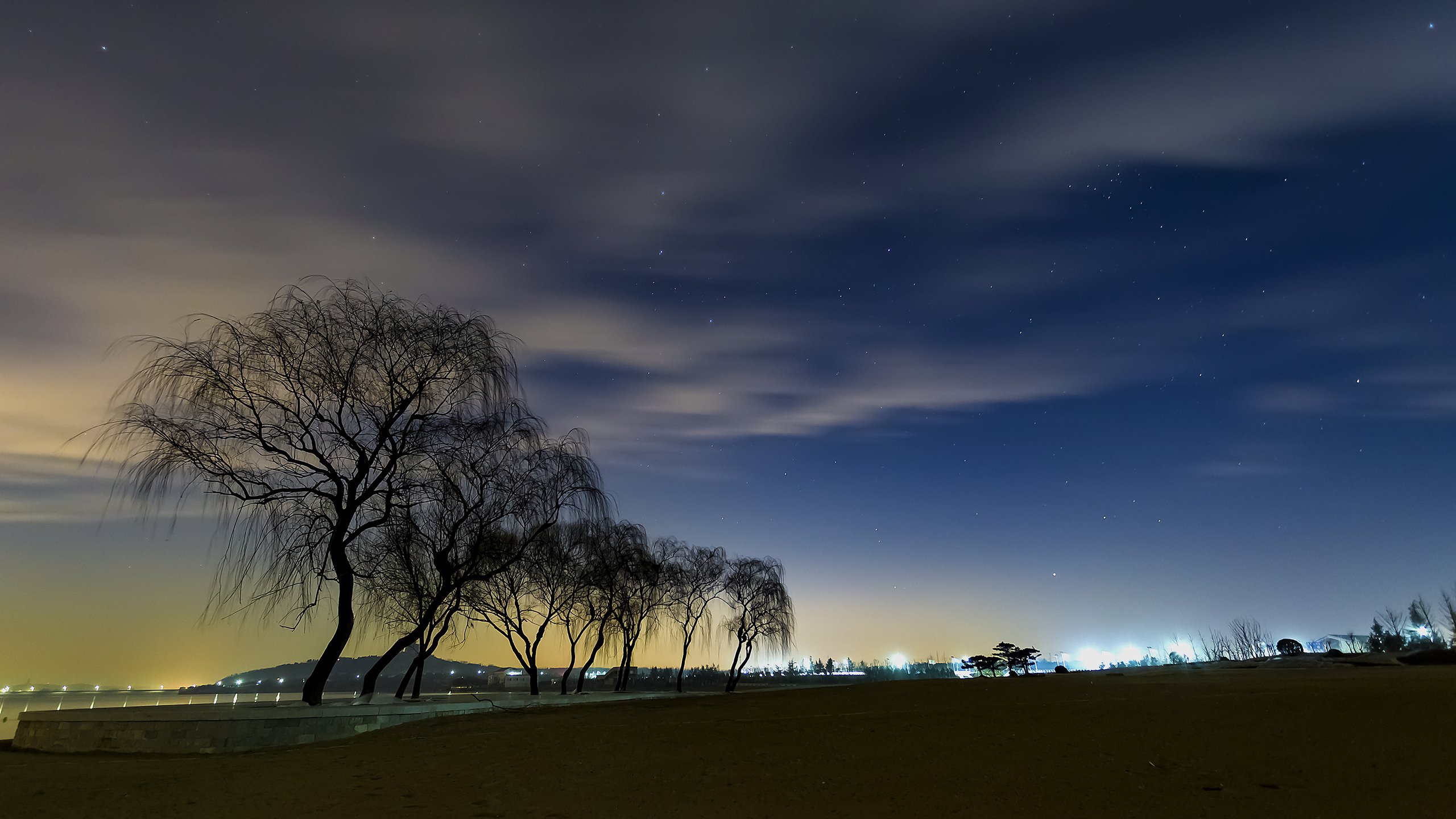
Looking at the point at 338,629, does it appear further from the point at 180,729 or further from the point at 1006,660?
the point at 1006,660

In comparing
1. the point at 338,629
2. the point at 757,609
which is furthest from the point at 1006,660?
the point at 338,629

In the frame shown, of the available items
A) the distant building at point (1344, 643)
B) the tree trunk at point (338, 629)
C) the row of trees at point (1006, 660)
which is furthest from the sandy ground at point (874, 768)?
the distant building at point (1344, 643)

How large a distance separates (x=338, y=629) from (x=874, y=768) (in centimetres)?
1727

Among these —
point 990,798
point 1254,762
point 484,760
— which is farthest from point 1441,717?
point 484,760

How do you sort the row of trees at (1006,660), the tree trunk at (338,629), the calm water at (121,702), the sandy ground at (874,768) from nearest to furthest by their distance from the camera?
the sandy ground at (874,768) < the tree trunk at (338,629) < the calm water at (121,702) < the row of trees at (1006,660)

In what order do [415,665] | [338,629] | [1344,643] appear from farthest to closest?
[1344,643], [415,665], [338,629]

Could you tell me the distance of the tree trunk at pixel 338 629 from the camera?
61.0ft

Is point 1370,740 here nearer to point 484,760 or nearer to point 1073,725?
point 1073,725

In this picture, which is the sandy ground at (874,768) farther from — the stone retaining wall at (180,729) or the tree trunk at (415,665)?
the tree trunk at (415,665)

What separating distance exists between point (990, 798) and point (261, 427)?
19.8 metres

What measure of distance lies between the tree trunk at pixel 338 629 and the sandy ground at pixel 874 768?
15.5 ft

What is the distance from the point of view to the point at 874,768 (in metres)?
10.0

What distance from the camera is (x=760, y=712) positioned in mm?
20062

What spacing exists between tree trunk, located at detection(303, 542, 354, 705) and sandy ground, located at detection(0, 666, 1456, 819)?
4732 millimetres
